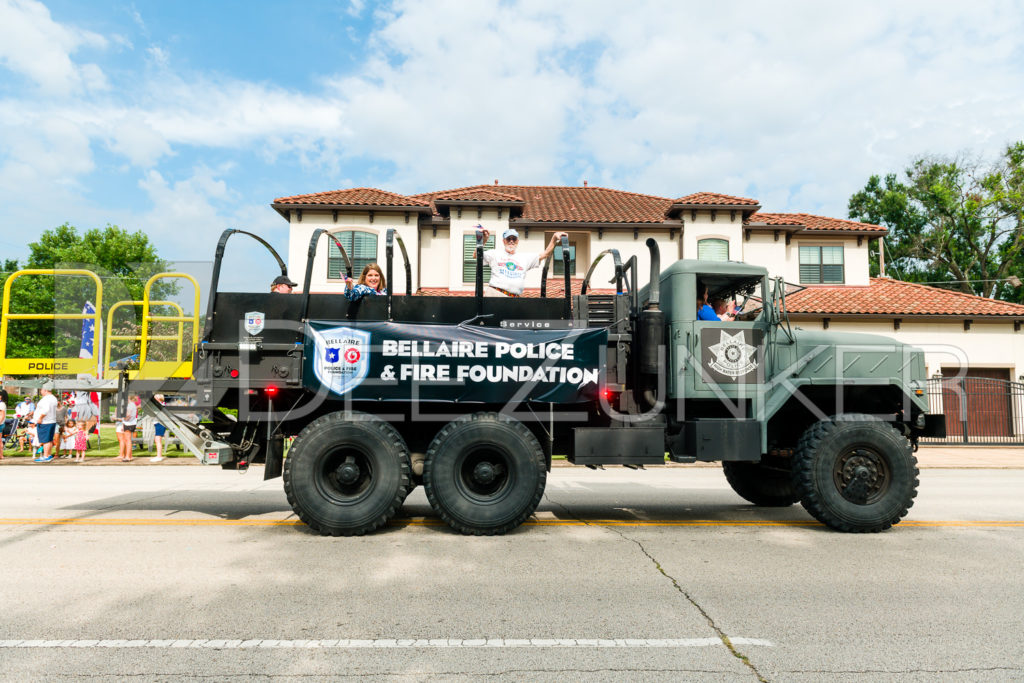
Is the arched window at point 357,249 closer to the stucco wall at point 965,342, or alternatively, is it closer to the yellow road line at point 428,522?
the stucco wall at point 965,342

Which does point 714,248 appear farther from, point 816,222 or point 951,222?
point 951,222

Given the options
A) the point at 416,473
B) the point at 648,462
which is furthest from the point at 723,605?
the point at 416,473

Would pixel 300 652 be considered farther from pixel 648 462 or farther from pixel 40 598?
pixel 648 462

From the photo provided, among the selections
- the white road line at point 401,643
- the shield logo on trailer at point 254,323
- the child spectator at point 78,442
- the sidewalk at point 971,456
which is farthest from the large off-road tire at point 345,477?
Result: the sidewalk at point 971,456

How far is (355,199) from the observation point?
23.4 m

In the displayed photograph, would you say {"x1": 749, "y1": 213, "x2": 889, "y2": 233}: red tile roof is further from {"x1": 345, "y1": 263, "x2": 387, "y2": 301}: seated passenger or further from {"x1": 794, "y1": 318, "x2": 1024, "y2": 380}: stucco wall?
{"x1": 345, "y1": 263, "x2": 387, "y2": 301}: seated passenger

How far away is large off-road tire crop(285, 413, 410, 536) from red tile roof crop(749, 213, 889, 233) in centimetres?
2226

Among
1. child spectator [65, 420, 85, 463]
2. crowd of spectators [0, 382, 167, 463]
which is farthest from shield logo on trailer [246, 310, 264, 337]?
child spectator [65, 420, 85, 463]

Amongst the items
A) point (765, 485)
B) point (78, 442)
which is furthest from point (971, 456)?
point (78, 442)

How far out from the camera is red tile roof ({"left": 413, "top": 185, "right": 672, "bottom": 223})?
2405 cm

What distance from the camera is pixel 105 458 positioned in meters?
15.0

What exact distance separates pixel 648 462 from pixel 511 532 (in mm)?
1536

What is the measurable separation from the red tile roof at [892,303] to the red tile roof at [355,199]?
14.1 meters

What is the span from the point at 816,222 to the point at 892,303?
4.45 m
